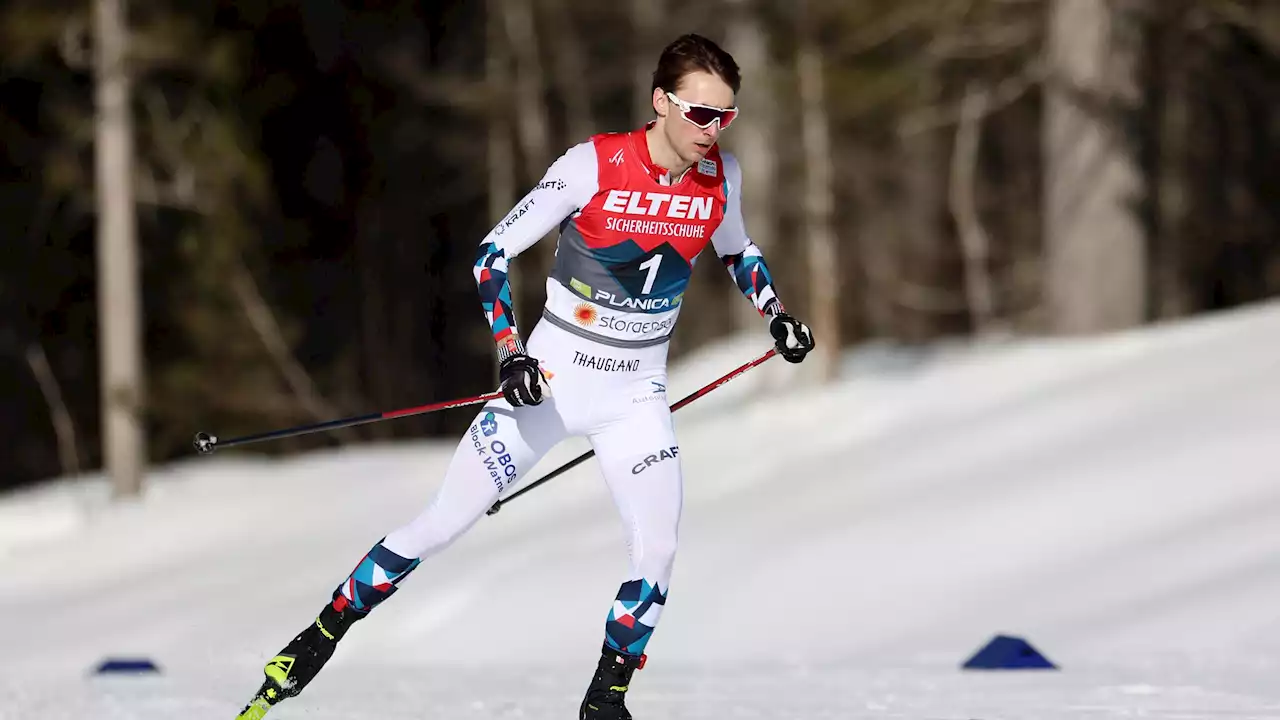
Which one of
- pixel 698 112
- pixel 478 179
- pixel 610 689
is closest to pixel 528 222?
pixel 698 112

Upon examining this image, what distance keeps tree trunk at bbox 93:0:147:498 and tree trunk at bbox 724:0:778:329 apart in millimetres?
5811

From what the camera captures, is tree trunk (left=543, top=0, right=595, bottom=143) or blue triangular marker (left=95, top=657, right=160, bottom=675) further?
tree trunk (left=543, top=0, right=595, bottom=143)

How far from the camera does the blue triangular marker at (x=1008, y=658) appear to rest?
7.82 metres

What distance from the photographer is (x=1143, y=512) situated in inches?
404

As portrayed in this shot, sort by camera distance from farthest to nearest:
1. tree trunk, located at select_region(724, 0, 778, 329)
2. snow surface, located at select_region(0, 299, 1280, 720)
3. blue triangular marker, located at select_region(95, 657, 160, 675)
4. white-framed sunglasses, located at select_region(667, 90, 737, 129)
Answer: tree trunk, located at select_region(724, 0, 778, 329), blue triangular marker, located at select_region(95, 657, 160, 675), snow surface, located at select_region(0, 299, 1280, 720), white-framed sunglasses, located at select_region(667, 90, 737, 129)

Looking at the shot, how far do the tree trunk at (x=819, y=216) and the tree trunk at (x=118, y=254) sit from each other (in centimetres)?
632

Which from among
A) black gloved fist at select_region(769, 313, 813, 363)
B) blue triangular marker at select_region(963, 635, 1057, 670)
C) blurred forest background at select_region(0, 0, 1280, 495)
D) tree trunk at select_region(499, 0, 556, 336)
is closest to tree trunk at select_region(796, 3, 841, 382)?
blurred forest background at select_region(0, 0, 1280, 495)

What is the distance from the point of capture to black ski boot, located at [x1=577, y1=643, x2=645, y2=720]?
18.9ft

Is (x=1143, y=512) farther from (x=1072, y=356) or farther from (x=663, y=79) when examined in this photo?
(x=663, y=79)

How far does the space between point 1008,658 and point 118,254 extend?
11.5 m

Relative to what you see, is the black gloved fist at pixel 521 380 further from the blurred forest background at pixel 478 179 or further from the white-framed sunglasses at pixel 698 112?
the blurred forest background at pixel 478 179

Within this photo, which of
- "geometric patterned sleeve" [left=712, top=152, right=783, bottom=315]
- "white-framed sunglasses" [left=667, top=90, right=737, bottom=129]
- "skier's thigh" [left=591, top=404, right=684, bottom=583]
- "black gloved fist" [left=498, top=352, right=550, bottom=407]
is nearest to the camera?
"black gloved fist" [left=498, top=352, right=550, bottom=407]

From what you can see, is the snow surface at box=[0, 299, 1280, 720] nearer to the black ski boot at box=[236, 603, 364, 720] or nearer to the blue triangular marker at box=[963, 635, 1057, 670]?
the blue triangular marker at box=[963, 635, 1057, 670]

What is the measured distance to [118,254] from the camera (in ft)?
56.0
